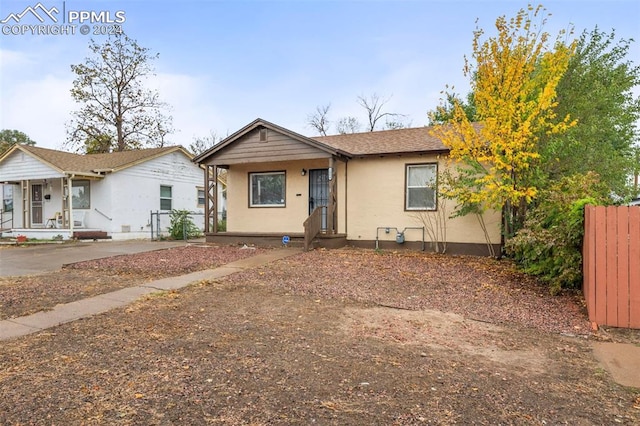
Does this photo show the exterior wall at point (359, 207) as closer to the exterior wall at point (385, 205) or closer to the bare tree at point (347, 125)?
the exterior wall at point (385, 205)

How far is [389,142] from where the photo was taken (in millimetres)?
12133

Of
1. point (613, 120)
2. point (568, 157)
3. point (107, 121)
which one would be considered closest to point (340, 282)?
point (568, 157)

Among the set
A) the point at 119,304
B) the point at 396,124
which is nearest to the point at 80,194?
the point at 119,304

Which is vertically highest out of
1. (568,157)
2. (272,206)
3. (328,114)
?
(328,114)

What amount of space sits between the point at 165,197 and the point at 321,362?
1749 cm

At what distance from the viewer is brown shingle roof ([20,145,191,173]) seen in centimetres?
1627

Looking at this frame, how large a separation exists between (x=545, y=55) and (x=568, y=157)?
8.07 ft

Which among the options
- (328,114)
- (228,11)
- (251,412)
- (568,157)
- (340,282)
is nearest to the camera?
(251,412)

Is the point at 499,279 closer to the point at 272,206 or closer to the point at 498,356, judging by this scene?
the point at 498,356

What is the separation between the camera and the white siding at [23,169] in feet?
53.9

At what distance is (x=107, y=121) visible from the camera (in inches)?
1048

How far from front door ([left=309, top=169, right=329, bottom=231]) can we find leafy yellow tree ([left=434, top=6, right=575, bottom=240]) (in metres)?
4.51

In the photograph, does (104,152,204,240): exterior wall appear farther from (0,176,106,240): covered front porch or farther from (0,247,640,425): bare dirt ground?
(0,247,640,425): bare dirt ground

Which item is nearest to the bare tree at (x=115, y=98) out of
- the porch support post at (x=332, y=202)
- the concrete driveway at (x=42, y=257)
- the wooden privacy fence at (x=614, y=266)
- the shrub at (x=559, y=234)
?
the concrete driveway at (x=42, y=257)
